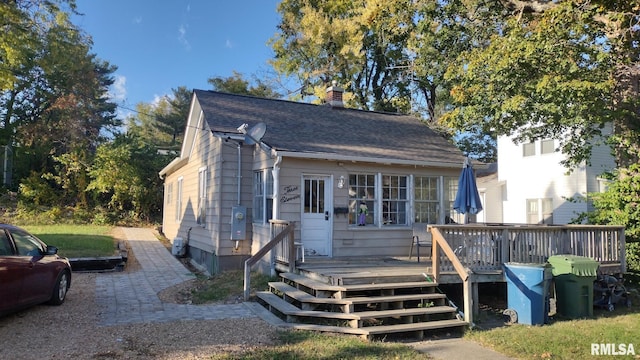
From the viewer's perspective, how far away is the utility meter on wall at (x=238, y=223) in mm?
10883

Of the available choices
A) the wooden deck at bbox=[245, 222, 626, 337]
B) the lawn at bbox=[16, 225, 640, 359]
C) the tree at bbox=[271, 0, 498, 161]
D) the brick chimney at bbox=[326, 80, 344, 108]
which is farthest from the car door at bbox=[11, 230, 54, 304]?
the tree at bbox=[271, 0, 498, 161]

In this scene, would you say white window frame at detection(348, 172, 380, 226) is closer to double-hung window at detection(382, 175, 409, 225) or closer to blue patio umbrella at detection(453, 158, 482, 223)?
double-hung window at detection(382, 175, 409, 225)

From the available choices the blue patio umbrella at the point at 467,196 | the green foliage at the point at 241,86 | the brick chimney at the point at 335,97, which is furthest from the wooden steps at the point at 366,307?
the green foliage at the point at 241,86

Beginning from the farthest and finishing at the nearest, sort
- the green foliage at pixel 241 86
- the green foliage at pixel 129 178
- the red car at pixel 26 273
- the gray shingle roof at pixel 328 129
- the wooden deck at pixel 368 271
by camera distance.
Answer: the green foliage at pixel 241 86 < the green foliage at pixel 129 178 < the gray shingle roof at pixel 328 129 < the wooden deck at pixel 368 271 < the red car at pixel 26 273

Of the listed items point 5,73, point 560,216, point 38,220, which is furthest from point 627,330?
point 38,220

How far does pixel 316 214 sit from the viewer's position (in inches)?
406

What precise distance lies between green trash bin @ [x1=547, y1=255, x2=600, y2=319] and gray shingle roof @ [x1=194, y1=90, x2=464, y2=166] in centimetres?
432

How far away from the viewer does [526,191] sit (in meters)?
19.0

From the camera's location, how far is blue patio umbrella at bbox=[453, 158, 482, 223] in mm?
9807

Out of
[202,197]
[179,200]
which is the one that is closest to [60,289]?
[202,197]

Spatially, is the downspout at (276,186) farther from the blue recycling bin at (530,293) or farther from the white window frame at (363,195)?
the blue recycling bin at (530,293)

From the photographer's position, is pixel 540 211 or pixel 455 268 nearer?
pixel 455 268

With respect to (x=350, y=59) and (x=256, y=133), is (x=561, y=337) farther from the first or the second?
(x=350, y=59)

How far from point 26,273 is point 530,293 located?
313 inches
